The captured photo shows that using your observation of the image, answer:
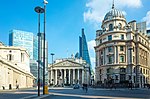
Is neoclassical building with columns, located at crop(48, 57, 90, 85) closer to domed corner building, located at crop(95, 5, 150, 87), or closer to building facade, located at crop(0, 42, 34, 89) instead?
building facade, located at crop(0, 42, 34, 89)

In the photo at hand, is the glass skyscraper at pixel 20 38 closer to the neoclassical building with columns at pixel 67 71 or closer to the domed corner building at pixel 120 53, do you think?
the neoclassical building with columns at pixel 67 71

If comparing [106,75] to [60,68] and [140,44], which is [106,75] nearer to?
[140,44]

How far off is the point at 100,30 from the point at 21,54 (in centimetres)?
3901

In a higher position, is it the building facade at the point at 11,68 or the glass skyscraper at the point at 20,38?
the glass skyscraper at the point at 20,38

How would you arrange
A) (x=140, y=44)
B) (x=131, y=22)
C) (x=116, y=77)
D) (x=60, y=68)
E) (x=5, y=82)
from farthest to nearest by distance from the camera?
(x=60, y=68) → (x=131, y=22) → (x=140, y=44) → (x=116, y=77) → (x=5, y=82)

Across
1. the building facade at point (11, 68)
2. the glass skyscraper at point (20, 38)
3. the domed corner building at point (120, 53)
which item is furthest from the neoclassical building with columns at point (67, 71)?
the domed corner building at point (120, 53)

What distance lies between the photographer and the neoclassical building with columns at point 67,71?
17800 centimetres

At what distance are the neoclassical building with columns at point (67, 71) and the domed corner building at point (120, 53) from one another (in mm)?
59581

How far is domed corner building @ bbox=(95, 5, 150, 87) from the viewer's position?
106m

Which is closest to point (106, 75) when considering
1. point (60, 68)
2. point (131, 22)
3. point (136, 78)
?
point (136, 78)

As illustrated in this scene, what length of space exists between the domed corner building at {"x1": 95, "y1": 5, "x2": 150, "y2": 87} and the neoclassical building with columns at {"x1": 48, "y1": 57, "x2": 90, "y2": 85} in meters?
59.6

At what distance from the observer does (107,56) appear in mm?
111750

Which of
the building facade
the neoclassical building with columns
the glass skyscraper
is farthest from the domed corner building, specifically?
the glass skyscraper

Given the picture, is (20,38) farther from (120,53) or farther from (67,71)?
(120,53)
